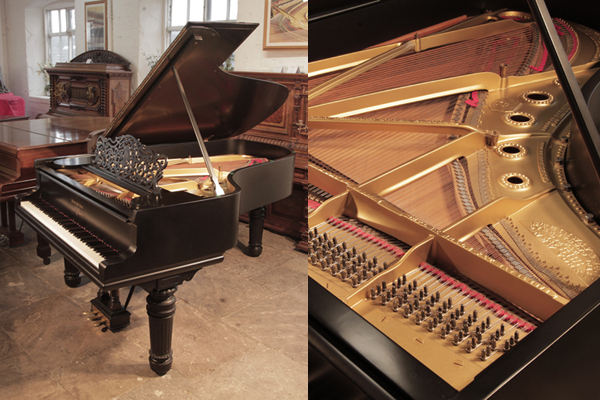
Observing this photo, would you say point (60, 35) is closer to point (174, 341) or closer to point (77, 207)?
point (77, 207)

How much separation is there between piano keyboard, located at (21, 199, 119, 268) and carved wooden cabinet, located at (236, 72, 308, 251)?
1.86m

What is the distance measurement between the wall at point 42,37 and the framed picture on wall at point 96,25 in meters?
0.10

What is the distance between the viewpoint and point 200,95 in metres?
3.08

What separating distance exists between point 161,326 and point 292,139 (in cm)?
213

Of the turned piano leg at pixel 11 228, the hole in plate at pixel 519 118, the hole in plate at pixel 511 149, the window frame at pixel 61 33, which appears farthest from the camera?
the window frame at pixel 61 33

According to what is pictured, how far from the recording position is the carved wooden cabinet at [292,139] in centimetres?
382

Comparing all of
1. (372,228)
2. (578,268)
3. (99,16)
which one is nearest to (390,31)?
(372,228)

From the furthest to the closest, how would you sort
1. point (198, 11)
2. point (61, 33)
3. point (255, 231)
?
1. point (61, 33)
2. point (198, 11)
3. point (255, 231)

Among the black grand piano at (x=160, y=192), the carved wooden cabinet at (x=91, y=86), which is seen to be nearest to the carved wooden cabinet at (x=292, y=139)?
the black grand piano at (x=160, y=192)

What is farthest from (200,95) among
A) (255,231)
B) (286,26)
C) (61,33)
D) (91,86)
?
(61,33)

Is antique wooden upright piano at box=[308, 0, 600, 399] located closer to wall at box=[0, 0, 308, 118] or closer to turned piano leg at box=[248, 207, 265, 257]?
turned piano leg at box=[248, 207, 265, 257]

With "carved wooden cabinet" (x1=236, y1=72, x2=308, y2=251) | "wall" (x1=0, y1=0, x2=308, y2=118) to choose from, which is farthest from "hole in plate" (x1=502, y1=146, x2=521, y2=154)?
"wall" (x1=0, y1=0, x2=308, y2=118)

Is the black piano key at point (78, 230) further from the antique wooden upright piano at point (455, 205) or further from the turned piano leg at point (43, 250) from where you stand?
the antique wooden upright piano at point (455, 205)

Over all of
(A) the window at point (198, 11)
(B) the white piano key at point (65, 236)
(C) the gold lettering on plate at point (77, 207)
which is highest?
(A) the window at point (198, 11)
